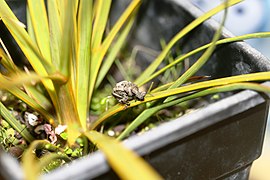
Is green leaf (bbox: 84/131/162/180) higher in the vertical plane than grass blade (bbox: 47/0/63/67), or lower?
lower

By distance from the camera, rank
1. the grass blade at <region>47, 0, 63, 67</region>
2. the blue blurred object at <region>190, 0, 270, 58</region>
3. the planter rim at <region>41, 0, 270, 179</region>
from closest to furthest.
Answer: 1. the planter rim at <region>41, 0, 270, 179</region>
2. the grass blade at <region>47, 0, 63, 67</region>
3. the blue blurred object at <region>190, 0, 270, 58</region>

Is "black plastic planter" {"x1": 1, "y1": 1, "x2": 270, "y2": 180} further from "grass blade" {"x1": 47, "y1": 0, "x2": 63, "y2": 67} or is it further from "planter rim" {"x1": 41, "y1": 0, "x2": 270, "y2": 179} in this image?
"grass blade" {"x1": 47, "y1": 0, "x2": 63, "y2": 67}

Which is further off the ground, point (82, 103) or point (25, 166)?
point (82, 103)

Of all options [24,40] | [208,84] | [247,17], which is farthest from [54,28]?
[247,17]

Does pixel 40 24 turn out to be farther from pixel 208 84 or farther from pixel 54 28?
pixel 208 84

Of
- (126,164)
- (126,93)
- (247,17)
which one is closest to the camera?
(126,164)

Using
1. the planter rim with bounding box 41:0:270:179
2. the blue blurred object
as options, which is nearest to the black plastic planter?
the planter rim with bounding box 41:0:270:179

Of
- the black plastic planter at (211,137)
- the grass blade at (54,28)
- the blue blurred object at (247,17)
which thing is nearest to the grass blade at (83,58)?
the grass blade at (54,28)

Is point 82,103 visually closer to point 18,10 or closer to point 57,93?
point 57,93

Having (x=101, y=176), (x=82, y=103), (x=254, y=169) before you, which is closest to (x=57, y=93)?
(x=82, y=103)
